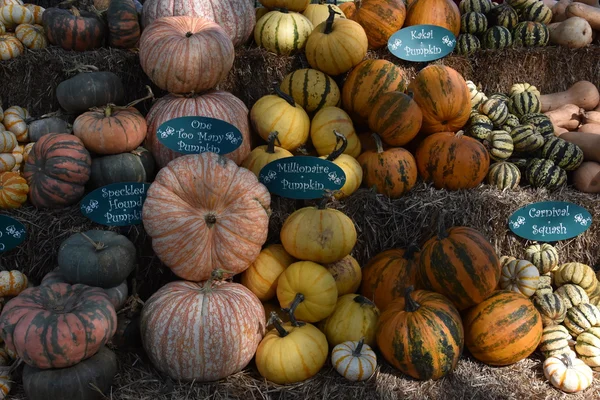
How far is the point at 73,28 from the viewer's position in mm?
3600

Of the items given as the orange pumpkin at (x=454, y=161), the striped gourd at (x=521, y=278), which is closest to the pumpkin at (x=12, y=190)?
the orange pumpkin at (x=454, y=161)

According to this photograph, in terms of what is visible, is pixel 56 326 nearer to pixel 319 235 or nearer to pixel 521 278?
pixel 319 235

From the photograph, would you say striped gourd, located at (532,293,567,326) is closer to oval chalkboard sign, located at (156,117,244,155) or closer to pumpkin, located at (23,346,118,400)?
oval chalkboard sign, located at (156,117,244,155)

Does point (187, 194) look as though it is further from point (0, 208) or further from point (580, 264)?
point (580, 264)

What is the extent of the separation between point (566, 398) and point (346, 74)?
2292 mm

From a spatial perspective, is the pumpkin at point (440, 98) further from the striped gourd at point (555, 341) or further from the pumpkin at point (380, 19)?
the striped gourd at point (555, 341)

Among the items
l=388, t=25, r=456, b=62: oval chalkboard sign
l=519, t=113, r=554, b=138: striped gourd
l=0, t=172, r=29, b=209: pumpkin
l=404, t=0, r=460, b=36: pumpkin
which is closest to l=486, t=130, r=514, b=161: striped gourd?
l=519, t=113, r=554, b=138: striped gourd

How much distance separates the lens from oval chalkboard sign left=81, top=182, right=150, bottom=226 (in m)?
2.94

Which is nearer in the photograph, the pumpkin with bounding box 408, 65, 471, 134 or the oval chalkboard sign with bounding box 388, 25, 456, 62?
the pumpkin with bounding box 408, 65, 471, 134

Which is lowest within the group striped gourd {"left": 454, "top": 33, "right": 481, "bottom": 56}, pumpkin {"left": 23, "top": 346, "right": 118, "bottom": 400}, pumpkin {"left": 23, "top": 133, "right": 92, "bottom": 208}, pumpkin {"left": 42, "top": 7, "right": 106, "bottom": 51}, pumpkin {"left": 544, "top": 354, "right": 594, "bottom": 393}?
pumpkin {"left": 23, "top": 346, "right": 118, "bottom": 400}

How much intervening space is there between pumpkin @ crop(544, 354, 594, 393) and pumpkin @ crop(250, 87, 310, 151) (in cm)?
182

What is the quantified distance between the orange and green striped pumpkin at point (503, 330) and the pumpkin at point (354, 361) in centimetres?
54

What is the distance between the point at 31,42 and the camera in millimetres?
3695

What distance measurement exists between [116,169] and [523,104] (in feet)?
9.06
